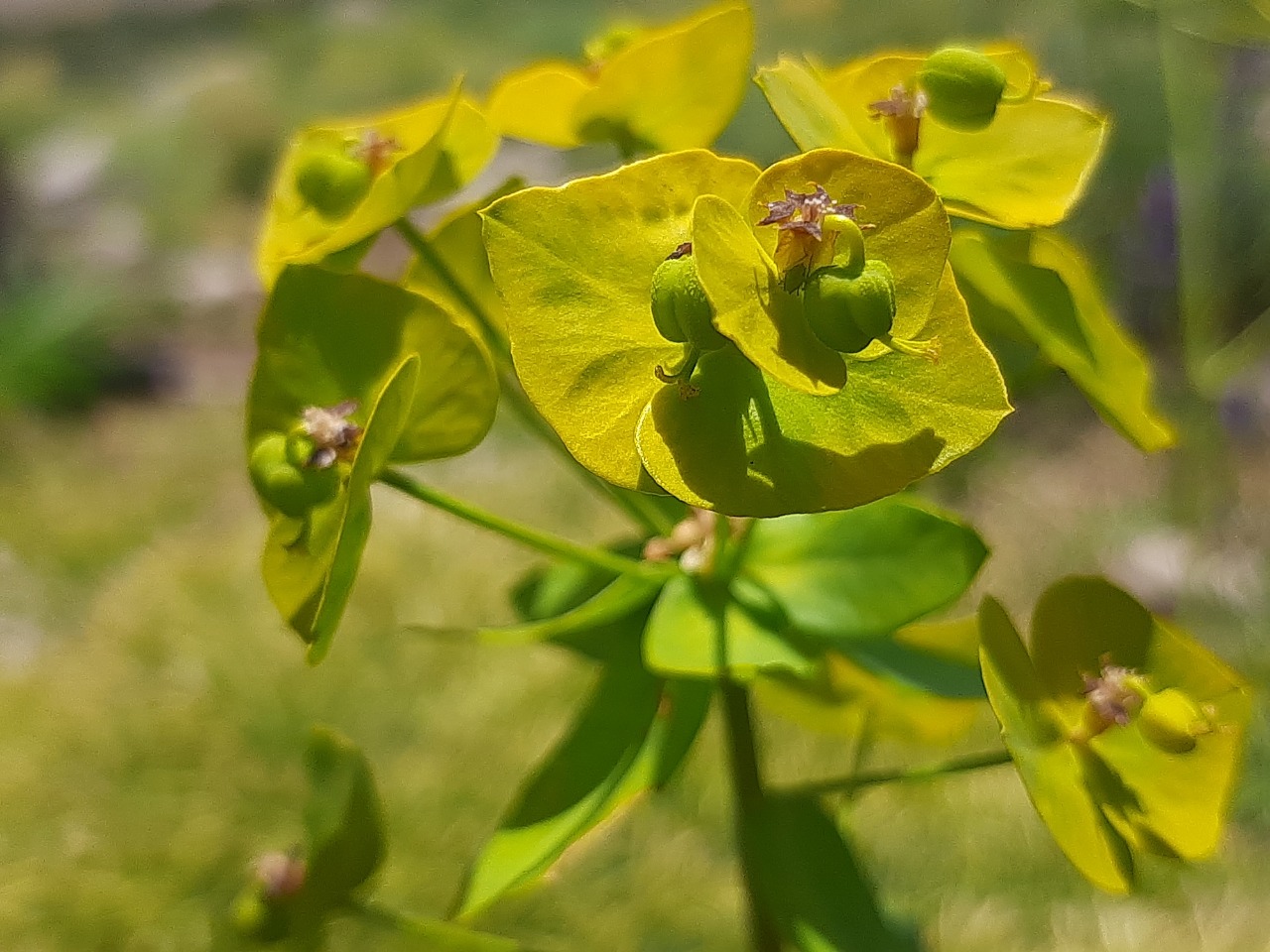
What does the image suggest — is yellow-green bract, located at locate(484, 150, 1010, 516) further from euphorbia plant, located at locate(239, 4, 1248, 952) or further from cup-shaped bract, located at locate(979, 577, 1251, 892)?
cup-shaped bract, located at locate(979, 577, 1251, 892)

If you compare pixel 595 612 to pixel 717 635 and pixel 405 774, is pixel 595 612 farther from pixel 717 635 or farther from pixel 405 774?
pixel 405 774

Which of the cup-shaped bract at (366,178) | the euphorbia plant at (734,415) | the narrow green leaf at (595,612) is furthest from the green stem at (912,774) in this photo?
the cup-shaped bract at (366,178)

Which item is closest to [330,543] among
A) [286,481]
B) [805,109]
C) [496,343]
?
[286,481]

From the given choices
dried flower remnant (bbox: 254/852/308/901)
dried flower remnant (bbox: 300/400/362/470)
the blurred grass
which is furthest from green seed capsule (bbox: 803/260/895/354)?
the blurred grass

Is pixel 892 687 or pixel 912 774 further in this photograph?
pixel 892 687

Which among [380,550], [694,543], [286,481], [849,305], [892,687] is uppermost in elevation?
[849,305]

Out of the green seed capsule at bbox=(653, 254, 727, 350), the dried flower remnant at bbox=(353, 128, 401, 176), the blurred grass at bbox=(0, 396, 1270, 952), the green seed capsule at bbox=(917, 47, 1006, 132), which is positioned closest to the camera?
the green seed capsule at bbox=(653, 254, 727, 350)
